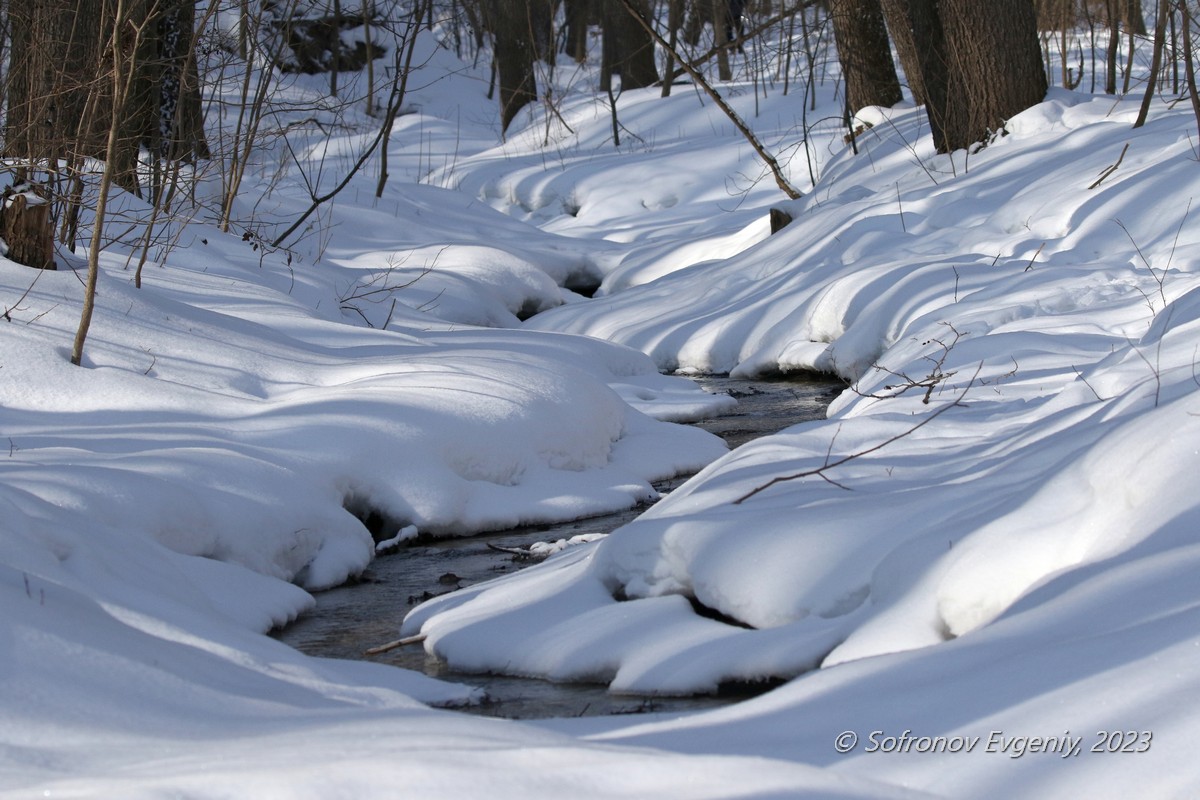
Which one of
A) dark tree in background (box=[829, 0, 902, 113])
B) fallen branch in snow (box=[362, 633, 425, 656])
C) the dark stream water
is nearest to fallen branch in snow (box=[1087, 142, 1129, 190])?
the dark stream water

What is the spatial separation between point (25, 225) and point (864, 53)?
870cm

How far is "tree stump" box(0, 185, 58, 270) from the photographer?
18.3ft

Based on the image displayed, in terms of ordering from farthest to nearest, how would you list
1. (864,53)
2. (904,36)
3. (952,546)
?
(864,53)
(904,36)
(952,546)

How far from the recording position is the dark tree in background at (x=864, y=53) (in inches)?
460

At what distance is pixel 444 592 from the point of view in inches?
164

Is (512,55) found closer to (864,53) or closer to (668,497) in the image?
(864,53)

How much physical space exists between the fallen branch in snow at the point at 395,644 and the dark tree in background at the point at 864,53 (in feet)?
30.0

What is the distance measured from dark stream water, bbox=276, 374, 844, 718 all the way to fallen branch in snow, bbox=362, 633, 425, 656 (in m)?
0.02

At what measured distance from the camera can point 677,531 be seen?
3.47m

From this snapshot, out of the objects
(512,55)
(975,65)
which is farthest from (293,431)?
(512,55)

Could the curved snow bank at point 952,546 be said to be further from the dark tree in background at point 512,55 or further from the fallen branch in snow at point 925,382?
the dark tree in background at point 512,55

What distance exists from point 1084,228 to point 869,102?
5.23 metres

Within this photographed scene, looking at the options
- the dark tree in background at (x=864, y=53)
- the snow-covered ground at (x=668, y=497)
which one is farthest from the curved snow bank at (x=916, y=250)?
the dark tree in background at (x=864, y=53)

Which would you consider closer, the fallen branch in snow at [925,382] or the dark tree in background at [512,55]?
the fallen branch in snow at [925,382]
